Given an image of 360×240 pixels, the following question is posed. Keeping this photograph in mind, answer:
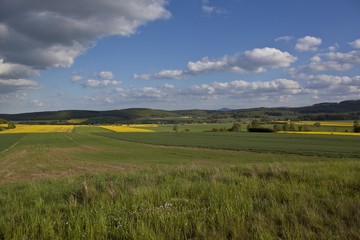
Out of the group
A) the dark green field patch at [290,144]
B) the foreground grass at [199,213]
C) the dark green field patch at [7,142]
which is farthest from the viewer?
the dark green field patch at [7,142]

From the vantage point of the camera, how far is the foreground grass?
5199 mm

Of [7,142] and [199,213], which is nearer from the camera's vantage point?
[199,213]

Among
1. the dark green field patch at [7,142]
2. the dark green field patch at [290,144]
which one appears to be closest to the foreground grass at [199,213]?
the dark green field patch at [290,144]

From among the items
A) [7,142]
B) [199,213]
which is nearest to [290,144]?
[199,213]

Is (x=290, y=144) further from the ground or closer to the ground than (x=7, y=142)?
closer to the ground

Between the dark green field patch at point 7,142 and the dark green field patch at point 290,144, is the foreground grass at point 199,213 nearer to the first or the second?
the dark green field patch at point 290,144

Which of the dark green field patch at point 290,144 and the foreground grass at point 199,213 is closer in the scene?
the foreground grass at point 199,213

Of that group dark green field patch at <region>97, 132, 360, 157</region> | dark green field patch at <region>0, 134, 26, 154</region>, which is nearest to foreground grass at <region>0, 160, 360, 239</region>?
dark green field patch at <region>97, 132, 360, 157</region>

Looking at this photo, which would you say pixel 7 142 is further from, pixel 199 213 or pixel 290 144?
pixel 199 213

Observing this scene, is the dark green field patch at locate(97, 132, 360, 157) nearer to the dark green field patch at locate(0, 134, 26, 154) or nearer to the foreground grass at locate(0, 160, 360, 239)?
the dark green field patch at locate(0, 134, 26, 154)

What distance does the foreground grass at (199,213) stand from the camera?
5199 mm

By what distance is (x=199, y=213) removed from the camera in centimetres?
605

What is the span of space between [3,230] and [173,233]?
299 cm

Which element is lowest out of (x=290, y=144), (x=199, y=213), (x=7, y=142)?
(x=290, y=144)
